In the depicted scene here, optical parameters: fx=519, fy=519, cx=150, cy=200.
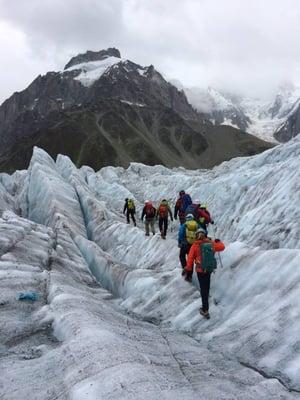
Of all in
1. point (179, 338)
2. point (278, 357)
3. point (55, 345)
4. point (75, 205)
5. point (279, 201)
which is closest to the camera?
point (278, 357)

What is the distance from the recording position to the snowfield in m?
9.92

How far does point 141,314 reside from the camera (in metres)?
18.5

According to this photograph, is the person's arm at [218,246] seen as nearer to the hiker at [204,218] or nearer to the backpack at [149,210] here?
the hiker at [204,218]

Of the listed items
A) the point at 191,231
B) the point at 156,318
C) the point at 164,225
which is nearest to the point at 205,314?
the point at 156,318

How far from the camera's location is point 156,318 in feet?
57.8

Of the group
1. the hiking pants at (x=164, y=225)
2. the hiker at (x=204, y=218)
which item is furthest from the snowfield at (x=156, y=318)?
the hiker at (x=204, y=218)

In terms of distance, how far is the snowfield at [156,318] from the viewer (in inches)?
391

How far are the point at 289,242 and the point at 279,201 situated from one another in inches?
184

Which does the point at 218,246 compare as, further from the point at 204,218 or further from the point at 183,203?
the point at 183,203

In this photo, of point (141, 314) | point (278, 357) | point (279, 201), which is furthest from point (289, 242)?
point (278, 357)

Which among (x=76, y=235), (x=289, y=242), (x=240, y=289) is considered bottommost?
(x=76, y=235)

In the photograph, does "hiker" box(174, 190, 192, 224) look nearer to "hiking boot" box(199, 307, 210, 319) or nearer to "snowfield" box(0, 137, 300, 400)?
"snowfield" box(0, 137, 300, 400)

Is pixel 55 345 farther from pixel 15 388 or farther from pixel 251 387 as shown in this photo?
pixel 251 387

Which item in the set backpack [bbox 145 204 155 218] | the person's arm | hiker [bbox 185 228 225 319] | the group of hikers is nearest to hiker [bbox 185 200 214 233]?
the group of hikers
